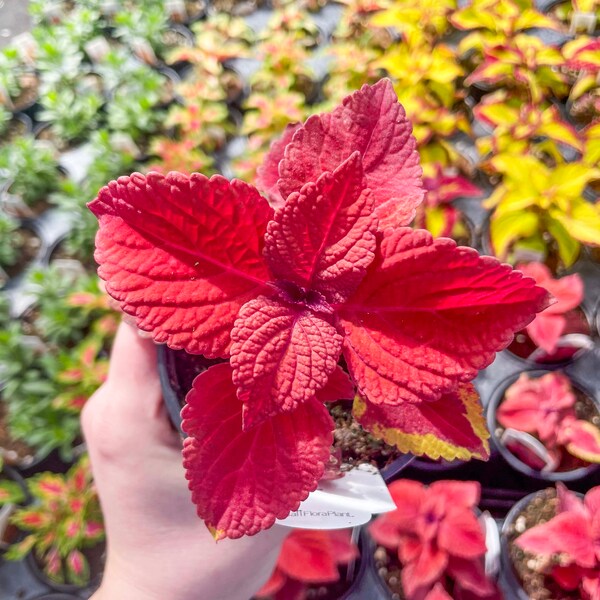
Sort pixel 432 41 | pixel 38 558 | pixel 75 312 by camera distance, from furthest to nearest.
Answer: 1. pixel 432 41
2. pixel 75 312
3. pixel 38 558

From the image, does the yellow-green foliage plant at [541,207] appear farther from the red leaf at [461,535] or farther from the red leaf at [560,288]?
the red leaf at [461,535]

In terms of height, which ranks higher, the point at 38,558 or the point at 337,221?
the point at 337,221

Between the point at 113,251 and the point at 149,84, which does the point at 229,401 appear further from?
the point at 149,84

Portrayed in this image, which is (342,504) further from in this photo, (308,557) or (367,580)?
(367,580)

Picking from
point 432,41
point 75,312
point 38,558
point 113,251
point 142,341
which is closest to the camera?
point 113,251

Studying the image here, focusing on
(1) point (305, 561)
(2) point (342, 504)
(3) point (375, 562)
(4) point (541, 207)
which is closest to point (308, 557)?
(1) point (305, 561)

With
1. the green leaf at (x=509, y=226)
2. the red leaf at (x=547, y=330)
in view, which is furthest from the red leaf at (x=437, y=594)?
the green leaf at (x=509, y=226)

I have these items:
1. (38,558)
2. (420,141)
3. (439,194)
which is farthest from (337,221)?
(38,558)
